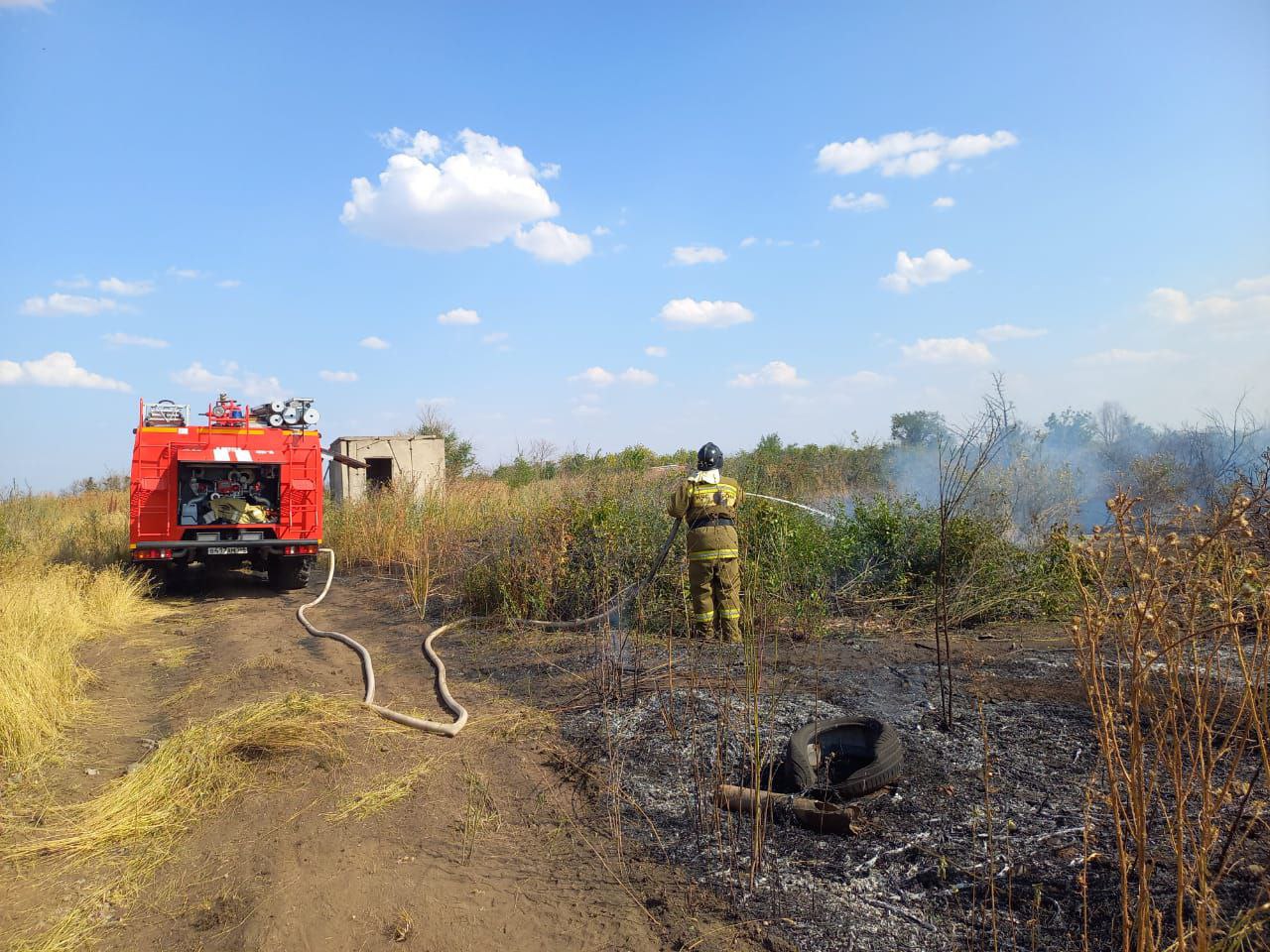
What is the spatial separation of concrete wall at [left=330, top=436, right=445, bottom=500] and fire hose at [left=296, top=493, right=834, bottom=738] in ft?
26.9

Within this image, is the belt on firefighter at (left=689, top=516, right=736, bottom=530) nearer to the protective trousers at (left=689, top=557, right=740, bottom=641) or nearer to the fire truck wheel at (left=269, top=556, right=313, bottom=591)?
the protective trousers at (left=689, top=557, right=740, bottom=641)

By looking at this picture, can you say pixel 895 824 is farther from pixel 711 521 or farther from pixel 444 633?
pixel 444 633

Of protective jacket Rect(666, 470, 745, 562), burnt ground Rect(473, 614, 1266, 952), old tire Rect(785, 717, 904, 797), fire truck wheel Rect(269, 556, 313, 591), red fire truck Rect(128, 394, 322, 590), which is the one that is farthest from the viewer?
fire truck wheel Rect(269, 556, 313, 591)

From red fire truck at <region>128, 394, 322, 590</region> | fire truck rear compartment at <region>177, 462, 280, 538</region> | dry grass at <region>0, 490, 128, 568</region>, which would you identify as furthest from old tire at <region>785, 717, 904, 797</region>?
dry grass at <region>0, 490, 128, 568</region>

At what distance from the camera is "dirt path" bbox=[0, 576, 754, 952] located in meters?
2.90

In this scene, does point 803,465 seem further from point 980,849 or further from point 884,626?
point 980,849

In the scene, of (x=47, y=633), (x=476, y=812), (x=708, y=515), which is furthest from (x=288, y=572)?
(x=476, y=812)

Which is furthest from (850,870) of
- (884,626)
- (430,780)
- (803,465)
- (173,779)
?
(803,465)

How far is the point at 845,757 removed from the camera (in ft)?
13.9

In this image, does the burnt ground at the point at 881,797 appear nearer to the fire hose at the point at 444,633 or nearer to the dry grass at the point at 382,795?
the fire hose at the point at 444,633

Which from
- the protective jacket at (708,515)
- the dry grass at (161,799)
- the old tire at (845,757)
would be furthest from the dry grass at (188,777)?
the protective jacket at (708,515)

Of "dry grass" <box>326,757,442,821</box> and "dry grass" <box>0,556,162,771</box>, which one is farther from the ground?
"dry grass" <box>0,556,162,771</box>

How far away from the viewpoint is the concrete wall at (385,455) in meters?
17.8

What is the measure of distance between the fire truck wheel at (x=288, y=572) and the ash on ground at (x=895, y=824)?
277 inches
